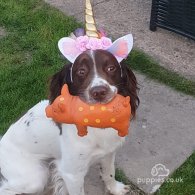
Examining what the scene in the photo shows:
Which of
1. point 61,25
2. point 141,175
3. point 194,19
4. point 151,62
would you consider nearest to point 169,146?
Answer: point 141,175

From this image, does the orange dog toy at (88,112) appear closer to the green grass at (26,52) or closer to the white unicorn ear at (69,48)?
the white unicorn ear at (69,48)

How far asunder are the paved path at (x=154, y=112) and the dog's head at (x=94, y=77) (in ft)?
4.06

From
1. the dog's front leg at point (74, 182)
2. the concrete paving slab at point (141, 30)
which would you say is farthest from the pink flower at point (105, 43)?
the concrete paving slab at point (141, 30)

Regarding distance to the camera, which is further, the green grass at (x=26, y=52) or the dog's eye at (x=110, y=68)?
the green grass at (x=26, y=52)

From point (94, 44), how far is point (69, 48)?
158mm

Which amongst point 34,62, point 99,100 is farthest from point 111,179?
point 34,62

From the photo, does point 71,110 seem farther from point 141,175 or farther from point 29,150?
point 141,175

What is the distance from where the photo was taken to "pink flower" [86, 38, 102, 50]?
106 inches

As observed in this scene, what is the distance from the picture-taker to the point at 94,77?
2.73m

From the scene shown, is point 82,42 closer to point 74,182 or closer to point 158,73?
point 74,182

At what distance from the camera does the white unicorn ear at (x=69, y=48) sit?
2.73 metres

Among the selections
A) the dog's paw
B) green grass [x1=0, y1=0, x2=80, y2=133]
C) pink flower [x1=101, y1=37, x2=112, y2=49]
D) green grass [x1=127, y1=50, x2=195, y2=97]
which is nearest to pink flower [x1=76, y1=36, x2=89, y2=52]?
pink flower [x1=101, y1=37, x2=112, y2=49]

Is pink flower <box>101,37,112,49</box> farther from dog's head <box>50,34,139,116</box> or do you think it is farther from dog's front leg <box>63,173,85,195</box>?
dog's front leg <box>63,173,85,195</box>

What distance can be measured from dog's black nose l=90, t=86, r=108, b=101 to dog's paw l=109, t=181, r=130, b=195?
4.19ft
